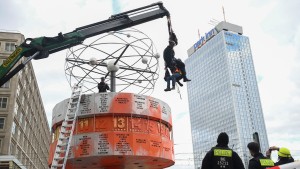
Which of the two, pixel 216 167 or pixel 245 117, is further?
pixel 245 117

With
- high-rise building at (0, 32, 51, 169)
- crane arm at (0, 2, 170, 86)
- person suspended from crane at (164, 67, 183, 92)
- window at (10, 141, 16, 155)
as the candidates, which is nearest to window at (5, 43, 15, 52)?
high-rise building at (0, 32, 51, 169)

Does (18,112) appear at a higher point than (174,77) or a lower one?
higher

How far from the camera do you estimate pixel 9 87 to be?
54750 millimetres

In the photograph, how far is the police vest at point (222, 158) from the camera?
20.7 ft

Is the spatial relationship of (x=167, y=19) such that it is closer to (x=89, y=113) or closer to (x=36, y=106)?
(x=89, y=113)

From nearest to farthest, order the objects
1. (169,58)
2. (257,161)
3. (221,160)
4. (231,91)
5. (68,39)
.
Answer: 1. (221,160)
2. (257,161)
3. (169,58)
4. (68,39)
5. (231,91)

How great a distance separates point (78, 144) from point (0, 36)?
46.3 m

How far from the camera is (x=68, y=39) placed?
18.7 metres

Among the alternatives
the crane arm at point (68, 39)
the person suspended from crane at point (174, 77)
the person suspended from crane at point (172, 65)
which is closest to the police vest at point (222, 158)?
the person suspended from crane at point (174, 77)

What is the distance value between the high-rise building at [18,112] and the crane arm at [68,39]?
36.4m

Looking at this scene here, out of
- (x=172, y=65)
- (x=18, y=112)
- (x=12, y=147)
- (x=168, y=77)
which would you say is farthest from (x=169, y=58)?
(x=18, y=112)

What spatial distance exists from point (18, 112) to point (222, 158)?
186 ft

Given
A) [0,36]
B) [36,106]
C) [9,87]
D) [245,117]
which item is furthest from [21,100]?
[245,117]

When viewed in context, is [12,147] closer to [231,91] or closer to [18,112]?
[18,112]
